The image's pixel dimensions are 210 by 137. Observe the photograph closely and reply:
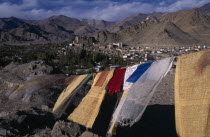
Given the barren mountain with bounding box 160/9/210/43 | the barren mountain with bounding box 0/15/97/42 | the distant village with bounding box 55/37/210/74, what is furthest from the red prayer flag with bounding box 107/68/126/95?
the barren mountain with bounding box 0/15/97/42

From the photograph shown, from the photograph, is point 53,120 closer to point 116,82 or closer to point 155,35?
point 116,82

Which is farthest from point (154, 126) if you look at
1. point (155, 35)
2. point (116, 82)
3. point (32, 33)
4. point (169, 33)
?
point (32, 33)

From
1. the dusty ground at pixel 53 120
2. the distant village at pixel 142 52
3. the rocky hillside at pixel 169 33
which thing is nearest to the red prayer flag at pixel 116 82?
the dusty ground at pixel 53 120

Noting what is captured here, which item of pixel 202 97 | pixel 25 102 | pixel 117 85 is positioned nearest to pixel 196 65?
pixel 202 97

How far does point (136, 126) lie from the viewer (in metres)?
5.51

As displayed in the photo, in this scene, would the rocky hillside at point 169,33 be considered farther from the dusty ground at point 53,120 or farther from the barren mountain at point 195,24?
the dusty ground at point 53,120

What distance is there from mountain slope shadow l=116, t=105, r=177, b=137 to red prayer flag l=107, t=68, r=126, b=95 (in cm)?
221

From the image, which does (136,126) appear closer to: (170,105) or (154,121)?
(154,121)

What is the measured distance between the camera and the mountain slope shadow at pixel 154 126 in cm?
511

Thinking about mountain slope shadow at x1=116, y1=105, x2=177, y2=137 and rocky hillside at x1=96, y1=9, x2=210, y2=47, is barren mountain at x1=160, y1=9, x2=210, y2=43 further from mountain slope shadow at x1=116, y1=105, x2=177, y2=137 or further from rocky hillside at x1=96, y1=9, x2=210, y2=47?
mountain slope shadow at x1=116, y1=105, x2=177, y2=137

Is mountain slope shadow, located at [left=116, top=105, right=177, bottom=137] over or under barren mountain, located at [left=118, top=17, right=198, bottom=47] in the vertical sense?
under

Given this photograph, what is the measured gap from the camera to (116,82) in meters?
3.09

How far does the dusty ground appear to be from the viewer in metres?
3.75

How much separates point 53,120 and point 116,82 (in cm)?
233
